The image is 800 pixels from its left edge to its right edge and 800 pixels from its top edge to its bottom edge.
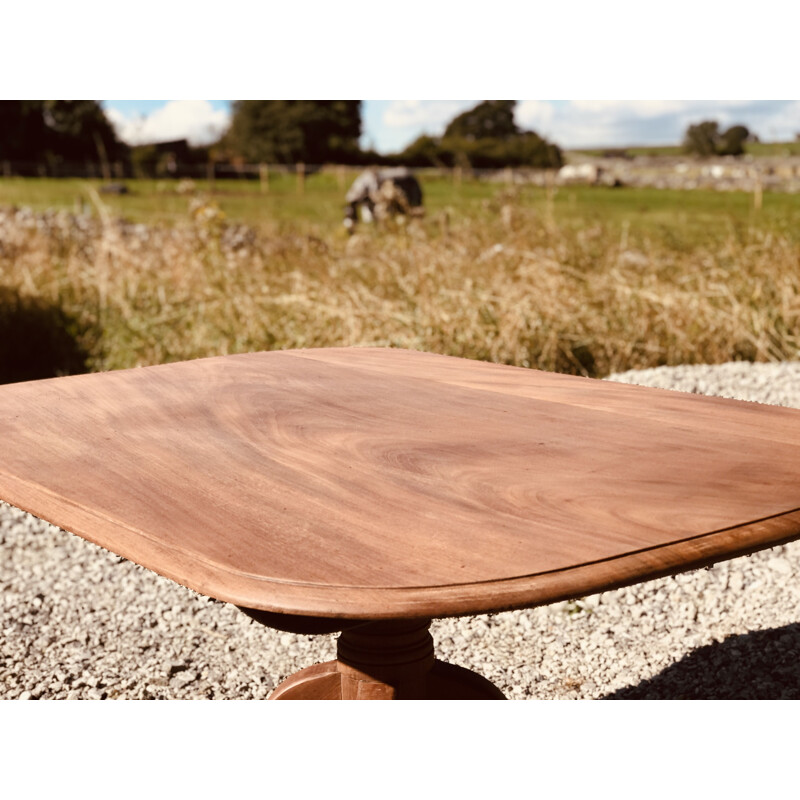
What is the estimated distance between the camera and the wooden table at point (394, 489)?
77 cm

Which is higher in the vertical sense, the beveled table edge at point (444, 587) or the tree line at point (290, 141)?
the tree line at point (290, 141)

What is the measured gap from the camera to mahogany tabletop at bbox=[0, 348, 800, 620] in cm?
77

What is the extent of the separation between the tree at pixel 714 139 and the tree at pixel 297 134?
11208mm

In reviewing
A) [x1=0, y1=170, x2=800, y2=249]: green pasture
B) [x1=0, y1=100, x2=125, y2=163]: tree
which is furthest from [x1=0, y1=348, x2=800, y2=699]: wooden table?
[x1=0, y1=100, x2=125, y2=163]: tree

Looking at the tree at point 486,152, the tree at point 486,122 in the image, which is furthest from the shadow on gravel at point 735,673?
the tree at point 486,122

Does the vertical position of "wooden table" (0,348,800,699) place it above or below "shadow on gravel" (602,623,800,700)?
above

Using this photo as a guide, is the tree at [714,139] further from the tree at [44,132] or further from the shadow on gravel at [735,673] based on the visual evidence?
the shadow on gravel at [735,673]

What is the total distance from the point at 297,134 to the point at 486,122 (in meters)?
15.3

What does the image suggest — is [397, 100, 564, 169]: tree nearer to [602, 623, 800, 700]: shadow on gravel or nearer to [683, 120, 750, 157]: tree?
[683, 120, 750, 157]: tree

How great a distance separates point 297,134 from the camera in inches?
975

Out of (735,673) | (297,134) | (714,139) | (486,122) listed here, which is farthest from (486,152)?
(735,673)

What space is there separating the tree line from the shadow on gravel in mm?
17238

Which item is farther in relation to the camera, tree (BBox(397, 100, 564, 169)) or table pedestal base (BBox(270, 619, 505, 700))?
tree (BBox(397, 100, 564, 169))

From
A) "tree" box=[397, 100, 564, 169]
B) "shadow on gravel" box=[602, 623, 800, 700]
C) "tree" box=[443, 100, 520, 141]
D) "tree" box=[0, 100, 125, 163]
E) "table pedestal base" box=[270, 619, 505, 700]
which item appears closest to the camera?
"table pedestal base" box=[270, 619, 505, 700]
